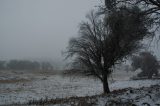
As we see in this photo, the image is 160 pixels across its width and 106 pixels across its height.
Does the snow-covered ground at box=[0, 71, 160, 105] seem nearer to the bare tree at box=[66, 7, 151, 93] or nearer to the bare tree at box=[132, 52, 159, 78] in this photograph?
the bare tree at box=[66, 7, 151, 93]

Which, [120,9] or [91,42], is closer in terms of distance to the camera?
[120,9]

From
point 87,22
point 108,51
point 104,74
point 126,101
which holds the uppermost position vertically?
point 87,22

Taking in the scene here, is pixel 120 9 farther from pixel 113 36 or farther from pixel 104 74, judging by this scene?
pixel 104 74

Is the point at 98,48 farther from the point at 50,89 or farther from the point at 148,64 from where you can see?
the point at 148,64

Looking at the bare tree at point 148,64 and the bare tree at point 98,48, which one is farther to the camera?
the bare tree at point 148,64

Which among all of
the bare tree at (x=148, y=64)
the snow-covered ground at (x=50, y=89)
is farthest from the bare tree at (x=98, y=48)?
the bare tree at (x=148, y=64)

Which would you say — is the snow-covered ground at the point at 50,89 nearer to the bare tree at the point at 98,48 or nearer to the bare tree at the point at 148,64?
the bare tree at the point at 98,48

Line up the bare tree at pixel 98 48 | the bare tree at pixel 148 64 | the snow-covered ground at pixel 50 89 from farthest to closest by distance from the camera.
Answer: the bare tree at pixel 148 64 < the snow-covered ground at pixel 50 89 < the bare tree at pixel 98 48

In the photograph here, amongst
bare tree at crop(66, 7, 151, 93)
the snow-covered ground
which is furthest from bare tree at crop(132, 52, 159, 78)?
bare tree at crop(66, 7, 151, 93)

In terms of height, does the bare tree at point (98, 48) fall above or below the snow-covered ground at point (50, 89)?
above

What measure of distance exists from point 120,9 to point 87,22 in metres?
9.59

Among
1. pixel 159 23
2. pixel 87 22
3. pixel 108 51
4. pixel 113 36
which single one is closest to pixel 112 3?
pixel 159 23

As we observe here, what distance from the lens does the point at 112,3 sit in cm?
1154

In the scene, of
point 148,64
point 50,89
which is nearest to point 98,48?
point 50,89
